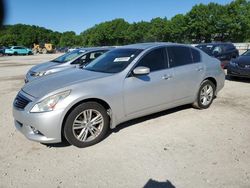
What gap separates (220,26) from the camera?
234ft

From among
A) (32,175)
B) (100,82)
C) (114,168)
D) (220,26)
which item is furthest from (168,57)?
(220,26)

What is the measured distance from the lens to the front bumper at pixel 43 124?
406cm

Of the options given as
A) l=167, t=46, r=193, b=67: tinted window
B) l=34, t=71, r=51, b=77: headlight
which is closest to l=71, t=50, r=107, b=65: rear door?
l=34, t=71, r=51, b=77: headlight

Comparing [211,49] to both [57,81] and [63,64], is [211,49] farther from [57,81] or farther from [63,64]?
[57,81]

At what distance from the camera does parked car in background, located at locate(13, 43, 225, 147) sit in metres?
4.16

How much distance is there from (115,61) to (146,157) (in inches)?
83.1

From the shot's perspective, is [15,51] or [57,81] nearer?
[57,81]

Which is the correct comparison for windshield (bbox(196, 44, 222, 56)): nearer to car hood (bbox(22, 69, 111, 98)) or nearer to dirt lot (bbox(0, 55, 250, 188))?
dirt lot (bbox(0, 55, 250, 188))

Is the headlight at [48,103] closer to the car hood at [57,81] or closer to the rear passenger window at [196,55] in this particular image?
the car hood at [57,81]

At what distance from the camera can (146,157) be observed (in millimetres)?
4031

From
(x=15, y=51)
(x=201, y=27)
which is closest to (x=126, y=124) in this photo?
(x=15, y=51)

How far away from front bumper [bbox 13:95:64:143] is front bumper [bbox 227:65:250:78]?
8.00 metres

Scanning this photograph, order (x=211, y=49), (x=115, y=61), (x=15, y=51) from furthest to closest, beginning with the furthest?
(x=15, y=51), (x=211, y=49), (x=115, y=61)

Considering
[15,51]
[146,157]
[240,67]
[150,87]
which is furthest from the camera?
[15,51]
